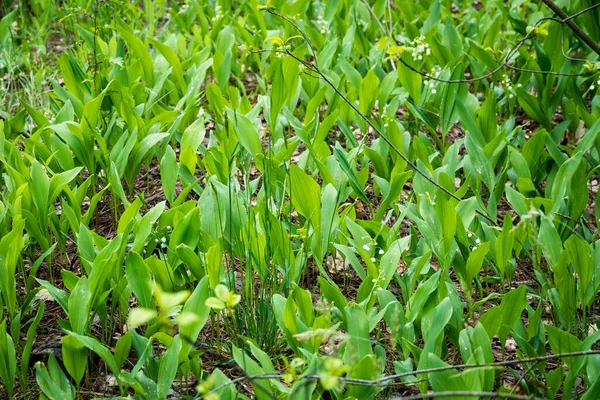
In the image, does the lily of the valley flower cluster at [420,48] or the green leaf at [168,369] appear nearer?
the green leaf at [168,369]

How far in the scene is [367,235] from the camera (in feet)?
8.79

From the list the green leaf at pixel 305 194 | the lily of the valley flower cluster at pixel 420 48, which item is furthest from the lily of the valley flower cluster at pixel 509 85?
the green leaf at pixel 305 194

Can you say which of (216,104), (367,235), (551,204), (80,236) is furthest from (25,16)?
(551,204)

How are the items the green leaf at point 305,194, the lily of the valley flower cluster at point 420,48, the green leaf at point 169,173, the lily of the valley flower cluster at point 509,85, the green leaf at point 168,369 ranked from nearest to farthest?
the green leaf at point 168,369 → the green leaf at point 305,194 → the green leaf at point 169,173 → the lily of the valley flower cluster at point 420,48 → the lily of the valley flower cluster at point 509,85

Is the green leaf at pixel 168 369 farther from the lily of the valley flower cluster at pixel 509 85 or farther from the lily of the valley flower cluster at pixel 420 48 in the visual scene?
the lily of the valley flower cluster at pixel 509 85

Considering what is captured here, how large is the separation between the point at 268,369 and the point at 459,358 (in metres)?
0.74

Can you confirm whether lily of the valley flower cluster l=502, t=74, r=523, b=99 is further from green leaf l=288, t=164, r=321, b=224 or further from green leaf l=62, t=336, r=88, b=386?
green leaf l=62, t=336, r=88, b=386

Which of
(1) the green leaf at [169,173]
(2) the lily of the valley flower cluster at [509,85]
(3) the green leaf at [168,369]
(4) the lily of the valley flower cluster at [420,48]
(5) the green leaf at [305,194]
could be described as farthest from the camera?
(2) the lily of the valley flower cluster at [509,85]

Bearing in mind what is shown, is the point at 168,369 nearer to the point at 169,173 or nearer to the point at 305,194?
the point at 305,194

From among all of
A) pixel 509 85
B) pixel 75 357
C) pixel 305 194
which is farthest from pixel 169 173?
pixel 509 85

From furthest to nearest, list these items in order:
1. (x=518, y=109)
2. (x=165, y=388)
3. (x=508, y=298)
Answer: (x=518, y=109), (x=508, y=298), (x=165, y=388)

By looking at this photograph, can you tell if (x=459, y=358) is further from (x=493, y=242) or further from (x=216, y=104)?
(x=216, y=104)

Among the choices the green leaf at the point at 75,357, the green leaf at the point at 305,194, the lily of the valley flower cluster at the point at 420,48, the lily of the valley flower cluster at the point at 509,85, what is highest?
the lily of the valley flower cluster at the point at 420,48

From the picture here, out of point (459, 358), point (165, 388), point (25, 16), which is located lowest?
point (459, 358)
